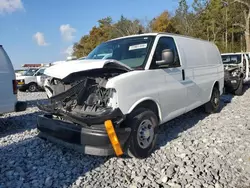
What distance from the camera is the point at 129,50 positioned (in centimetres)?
440

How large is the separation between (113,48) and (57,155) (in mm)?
2280

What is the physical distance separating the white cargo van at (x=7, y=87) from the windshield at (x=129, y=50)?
2201 mm

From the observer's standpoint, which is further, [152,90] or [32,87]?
[32,87]

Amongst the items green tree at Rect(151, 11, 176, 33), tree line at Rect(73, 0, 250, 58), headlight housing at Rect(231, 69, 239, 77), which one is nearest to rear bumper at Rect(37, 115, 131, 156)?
headlight housing at Rect(231, 69, 239, 77)

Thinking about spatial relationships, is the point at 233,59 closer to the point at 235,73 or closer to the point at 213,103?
the point at 235,73

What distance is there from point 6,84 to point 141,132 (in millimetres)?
3633

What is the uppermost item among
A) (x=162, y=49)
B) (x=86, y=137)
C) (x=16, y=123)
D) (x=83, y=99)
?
(x=162, y=49)

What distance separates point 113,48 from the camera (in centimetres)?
470

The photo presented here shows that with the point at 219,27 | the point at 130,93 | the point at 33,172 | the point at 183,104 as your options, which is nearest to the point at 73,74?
the point at 130,93

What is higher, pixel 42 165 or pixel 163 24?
pixel 163 24

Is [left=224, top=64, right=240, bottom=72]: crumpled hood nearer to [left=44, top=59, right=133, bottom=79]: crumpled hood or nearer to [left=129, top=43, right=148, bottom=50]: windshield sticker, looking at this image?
[left=129, top=43, right=148, bottom=50]: windshield sticker

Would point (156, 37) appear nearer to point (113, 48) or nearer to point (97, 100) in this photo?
point (113, 48)

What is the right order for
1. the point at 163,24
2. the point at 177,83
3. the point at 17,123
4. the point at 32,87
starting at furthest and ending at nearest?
the point at 163,24 → the point at 32,87 → the point at 17,123 → the point at 177,83

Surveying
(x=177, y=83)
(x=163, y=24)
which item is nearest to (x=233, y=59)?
(x=177, y=83)
